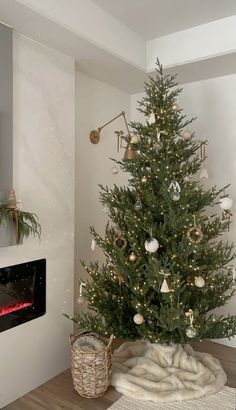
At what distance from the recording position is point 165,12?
95.1 inches

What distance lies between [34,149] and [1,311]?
102cm

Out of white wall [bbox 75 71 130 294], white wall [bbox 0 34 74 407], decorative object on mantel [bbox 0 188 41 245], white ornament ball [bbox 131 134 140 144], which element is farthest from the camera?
white wall [bbox 75 71 130 294]

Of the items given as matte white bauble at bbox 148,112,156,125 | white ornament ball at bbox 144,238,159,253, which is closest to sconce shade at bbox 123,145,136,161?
matte white bauble at bbox 148,112,156,125

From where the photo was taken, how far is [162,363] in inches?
89.8

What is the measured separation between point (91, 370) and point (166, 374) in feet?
1.66

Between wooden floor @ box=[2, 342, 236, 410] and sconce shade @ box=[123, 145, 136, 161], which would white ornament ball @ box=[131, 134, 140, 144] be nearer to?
sconce shade @ box=[123, 145, 136, 161]

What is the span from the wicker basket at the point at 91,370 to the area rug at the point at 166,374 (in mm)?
145

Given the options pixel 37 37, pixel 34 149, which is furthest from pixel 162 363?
pixel 37 37

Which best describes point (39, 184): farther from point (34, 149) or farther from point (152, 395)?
point (152, 395)

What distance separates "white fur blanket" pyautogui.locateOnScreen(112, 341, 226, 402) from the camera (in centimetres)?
207

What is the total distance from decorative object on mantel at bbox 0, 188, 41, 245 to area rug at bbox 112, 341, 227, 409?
1099 mm

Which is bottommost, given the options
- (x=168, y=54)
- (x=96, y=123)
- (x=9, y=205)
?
(x=9, y=205)

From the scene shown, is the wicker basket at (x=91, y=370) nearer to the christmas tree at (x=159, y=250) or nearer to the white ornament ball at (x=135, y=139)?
the christmas tree at (x=159, y=250)

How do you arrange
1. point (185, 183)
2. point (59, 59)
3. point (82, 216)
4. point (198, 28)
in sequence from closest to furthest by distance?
point (185, 183) < point (59, 59) < point (198, 28) < point (82, 216)
